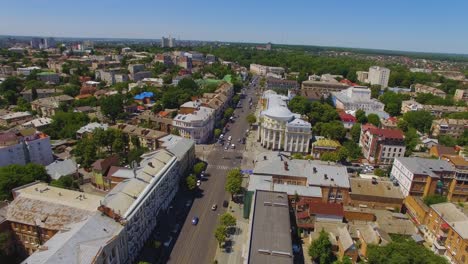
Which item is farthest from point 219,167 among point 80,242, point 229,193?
point 80,242

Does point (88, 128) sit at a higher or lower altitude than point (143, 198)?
lower

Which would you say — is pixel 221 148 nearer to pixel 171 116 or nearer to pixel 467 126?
pixel 171 116

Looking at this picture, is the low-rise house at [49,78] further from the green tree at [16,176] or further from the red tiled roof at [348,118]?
the red tiled roof at [348,118]

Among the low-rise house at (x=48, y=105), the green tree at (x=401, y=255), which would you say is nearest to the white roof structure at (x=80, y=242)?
the green tree at (x=401, y=255)

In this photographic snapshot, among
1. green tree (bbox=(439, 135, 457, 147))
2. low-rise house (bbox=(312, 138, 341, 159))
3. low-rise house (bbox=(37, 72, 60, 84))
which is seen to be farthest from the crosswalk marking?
low-rise house (bbox=(37, 72, 60, 84))

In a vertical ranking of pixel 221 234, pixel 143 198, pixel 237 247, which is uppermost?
pixel 143 198

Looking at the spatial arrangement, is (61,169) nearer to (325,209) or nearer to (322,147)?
(325,209)

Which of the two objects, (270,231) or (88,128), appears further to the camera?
(88,128)
